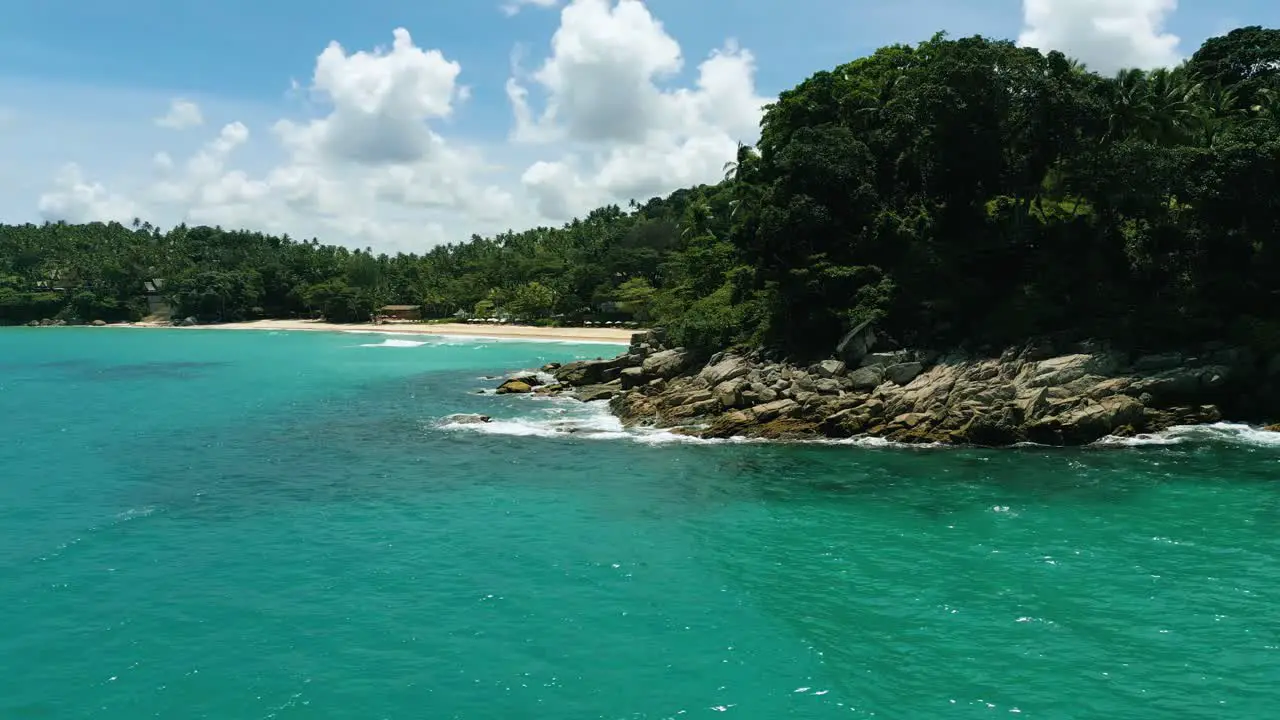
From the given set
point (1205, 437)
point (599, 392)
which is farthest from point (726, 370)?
point (1205, 437)

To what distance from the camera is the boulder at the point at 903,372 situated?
119 feet

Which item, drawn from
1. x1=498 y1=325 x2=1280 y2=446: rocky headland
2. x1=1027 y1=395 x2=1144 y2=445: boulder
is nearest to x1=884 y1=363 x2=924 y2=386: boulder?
x1=498 y1=325 x2=1280 y2=446: rocky headland

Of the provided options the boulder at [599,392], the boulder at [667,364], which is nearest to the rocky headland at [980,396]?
the boulder at [667,364]

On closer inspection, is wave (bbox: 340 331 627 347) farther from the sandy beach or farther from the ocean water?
the ocean water

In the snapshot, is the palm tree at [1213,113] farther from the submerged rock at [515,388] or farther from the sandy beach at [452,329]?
the sandy beach at [452,329]

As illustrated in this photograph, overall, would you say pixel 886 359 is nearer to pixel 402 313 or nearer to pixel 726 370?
pixel 726 370

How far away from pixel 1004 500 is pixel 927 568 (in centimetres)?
661

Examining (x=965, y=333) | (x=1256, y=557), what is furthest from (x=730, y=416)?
(x=1256, y=557)

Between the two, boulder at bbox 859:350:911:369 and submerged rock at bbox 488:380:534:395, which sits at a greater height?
boulder at bbox 859:350:911:369

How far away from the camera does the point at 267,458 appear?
31.8 metres

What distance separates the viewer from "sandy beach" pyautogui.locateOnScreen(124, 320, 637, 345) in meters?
93.7

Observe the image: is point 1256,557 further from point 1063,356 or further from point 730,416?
point 730,416

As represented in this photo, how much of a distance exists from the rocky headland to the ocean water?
5.07ft

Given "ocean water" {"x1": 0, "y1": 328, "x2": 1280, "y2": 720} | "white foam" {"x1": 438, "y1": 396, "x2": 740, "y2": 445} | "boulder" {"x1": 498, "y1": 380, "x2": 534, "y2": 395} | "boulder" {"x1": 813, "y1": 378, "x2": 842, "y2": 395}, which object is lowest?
"ocean water" {"x1": 0, "y1": 328, "x2": 1280, "y2": 720}
